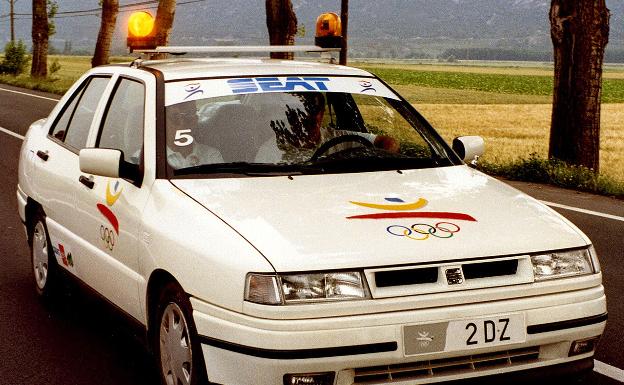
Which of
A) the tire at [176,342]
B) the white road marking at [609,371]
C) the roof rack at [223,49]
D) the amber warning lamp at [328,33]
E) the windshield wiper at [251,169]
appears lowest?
the white road marking at [609,371]

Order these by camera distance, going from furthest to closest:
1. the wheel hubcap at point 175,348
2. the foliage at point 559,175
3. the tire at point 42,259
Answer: the foliage at point 559,175 < the tire at point 42,259 < the wheel hubcap at point 175,348

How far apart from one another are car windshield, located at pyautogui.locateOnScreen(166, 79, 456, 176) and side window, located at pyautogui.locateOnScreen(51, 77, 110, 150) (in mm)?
1034

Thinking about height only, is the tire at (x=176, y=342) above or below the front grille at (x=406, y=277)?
below

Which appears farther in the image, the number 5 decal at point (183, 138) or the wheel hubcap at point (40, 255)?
the wheel hubcap at point (40, 255)

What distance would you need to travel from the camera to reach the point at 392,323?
3818 millimetres

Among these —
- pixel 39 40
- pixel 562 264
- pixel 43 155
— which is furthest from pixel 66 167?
pixel 39 40

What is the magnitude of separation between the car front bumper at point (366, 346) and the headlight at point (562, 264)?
95mm

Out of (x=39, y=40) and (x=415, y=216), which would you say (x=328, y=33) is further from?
(x=39, y=40)

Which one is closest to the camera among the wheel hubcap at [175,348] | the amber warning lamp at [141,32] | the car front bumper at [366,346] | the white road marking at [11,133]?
the car front bumper at [366,346]

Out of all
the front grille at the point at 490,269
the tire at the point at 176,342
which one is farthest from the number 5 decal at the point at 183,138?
the front grille at the point at 490,269

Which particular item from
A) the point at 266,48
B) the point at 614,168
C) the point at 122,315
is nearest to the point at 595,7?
the point at 614,168

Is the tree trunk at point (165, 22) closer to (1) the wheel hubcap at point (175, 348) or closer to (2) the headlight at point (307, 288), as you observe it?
(1) the wheel hubcap at point (175, 348)

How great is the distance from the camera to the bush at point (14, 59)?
53.3m

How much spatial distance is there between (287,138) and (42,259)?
2.16 meters
